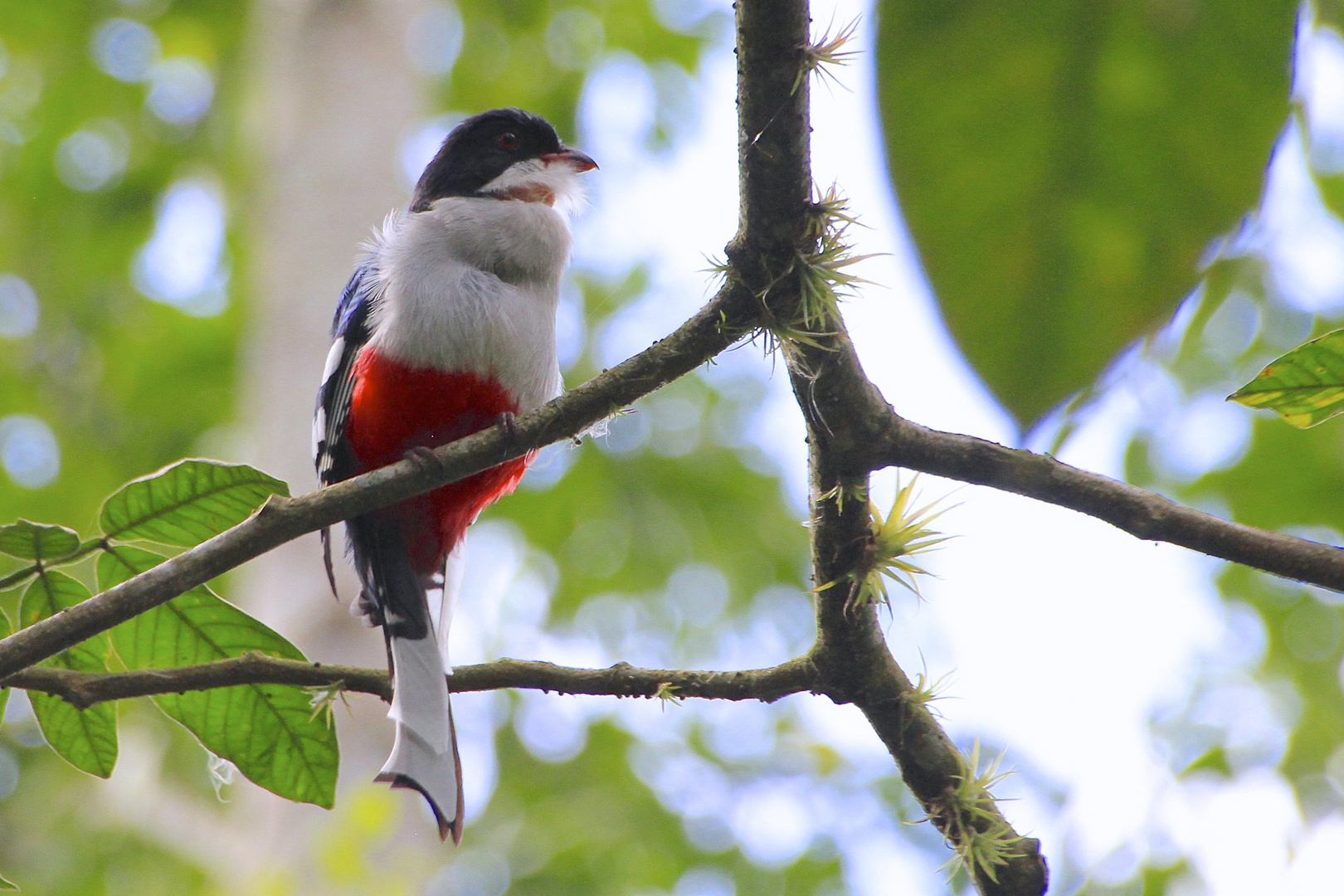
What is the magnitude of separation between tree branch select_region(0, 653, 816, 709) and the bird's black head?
2229 millimetres

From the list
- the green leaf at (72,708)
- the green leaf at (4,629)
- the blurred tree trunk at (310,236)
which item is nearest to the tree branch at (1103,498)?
the green leaf at (72,708)

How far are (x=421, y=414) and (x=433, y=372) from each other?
117 mm

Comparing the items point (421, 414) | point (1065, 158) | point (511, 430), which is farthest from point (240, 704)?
point (1065, 158)

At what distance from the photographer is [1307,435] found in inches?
141

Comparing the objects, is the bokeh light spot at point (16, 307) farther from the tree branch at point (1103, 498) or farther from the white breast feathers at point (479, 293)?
the tree branch at point (1103, 498)

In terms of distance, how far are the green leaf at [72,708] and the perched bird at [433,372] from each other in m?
0.74

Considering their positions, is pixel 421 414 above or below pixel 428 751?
above

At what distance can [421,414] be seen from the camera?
3.04m

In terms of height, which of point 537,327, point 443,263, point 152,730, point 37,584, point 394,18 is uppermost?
point 394,18

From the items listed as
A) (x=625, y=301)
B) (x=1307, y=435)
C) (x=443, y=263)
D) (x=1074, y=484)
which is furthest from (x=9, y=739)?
(x=1074, y=484)

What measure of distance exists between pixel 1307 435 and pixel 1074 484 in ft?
8.58

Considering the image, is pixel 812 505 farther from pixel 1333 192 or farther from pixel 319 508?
pixel 1333 192

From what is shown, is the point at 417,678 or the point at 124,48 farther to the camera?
the point at 124,48

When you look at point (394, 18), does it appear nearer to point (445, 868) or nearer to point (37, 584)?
point (445, 868)
